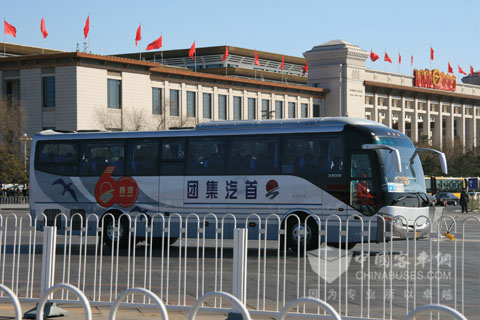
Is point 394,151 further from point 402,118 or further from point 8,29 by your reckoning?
point 402,118

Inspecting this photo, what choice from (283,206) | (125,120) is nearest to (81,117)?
(125,120)

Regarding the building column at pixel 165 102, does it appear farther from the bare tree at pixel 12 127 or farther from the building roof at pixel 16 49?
the building roof at pixel 16 49

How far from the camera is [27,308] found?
1115 centimetres

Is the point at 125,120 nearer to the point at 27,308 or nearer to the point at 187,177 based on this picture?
the point at 187,177

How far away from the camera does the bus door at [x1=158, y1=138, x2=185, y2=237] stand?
2127 centimetres

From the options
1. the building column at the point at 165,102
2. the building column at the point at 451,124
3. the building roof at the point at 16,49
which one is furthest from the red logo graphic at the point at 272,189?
the building column at the point at 451,124

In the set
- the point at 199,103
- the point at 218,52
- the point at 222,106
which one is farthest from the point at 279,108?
the point at 218,52

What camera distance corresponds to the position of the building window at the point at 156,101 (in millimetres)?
76812

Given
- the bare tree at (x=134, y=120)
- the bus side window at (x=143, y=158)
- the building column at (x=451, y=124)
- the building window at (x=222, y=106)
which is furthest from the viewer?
the building column at (x=451, y=124)

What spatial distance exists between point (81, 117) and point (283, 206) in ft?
165

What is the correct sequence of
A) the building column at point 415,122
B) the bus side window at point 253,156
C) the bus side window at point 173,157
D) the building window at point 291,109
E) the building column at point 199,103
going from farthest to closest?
the building column at point 415,122, the building window at point 291,109, the building column at point 199,103, the bus side window at point 173,157, the bus side window at point 253,156

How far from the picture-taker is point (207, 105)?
83500 mm

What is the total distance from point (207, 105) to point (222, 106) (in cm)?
226

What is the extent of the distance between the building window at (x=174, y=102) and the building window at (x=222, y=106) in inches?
242
